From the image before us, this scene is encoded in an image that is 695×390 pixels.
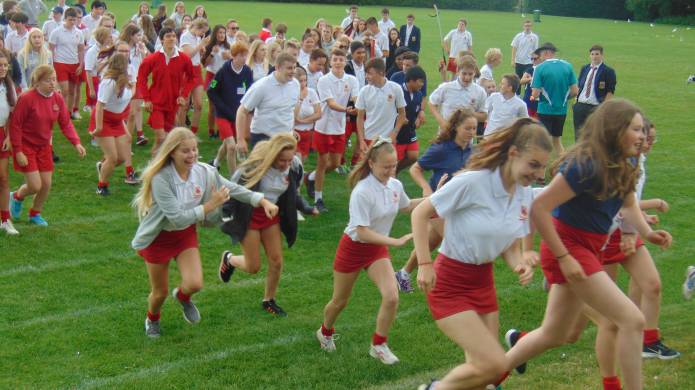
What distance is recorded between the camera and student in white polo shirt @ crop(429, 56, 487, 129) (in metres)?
11.7

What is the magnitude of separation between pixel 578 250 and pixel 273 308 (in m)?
3.29

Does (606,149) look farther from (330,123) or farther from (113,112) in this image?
(113,112)

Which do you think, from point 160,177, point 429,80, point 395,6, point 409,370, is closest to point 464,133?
point 409,370

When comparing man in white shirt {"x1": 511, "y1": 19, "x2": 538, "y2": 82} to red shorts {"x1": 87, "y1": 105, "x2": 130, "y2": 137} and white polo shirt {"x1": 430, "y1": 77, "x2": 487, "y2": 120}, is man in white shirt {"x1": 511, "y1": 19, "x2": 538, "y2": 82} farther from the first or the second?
red shorts {"x1": 87, "y1": 105, "x2": 130, "y2": 137}

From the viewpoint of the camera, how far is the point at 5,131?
31.3 feet

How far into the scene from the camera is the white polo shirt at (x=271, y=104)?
1018cm

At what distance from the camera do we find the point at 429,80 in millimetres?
25047

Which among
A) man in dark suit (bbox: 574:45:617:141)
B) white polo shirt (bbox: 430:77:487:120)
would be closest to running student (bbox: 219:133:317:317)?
white polo shirt (bbox: 430:77:487:120)

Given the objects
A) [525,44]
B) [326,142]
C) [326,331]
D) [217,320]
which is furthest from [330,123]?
[525,44]

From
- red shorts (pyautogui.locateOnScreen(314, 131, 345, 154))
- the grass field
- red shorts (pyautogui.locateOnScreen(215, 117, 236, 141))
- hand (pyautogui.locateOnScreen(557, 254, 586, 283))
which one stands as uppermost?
hand (pyautogui.locateOnScreen(557, 254, 586, 283))

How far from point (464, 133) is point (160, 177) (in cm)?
292

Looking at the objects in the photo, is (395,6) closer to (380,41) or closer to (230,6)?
(230,6)

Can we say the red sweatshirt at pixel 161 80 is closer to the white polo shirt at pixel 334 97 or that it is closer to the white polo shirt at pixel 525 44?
the white polo shirt at pixel 334 97

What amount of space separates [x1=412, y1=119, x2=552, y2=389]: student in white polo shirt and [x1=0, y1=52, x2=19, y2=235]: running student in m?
5.88
